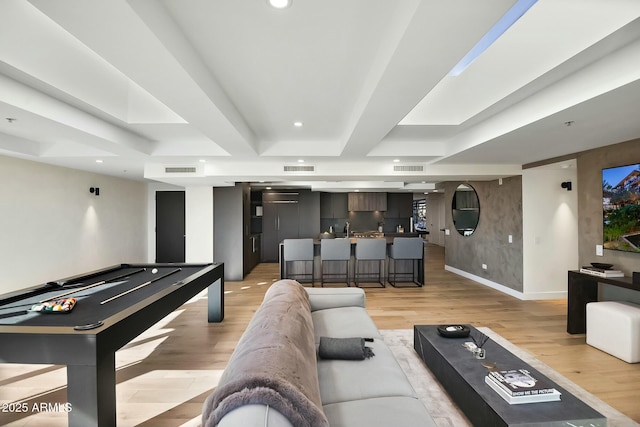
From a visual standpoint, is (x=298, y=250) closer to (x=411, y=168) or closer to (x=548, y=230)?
(x=411, y=168)

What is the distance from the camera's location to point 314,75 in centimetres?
244

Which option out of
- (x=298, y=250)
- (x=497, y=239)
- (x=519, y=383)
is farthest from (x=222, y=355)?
(x=497, y=239)

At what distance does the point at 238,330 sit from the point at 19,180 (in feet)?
14.4

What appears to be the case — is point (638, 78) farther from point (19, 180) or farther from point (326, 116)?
point (19, 180)

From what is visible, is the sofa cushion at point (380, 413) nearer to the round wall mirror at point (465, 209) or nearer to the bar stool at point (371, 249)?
the bar stool at point (371, 249)

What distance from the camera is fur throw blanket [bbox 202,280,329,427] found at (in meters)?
1.05

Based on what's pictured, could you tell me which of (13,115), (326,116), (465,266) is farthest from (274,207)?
(13,115)

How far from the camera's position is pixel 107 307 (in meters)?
2.42

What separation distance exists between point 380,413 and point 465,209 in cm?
653

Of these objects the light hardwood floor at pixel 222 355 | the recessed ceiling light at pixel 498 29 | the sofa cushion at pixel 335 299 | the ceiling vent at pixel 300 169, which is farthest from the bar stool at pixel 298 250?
the recessed ceiling light at pixel 498 29

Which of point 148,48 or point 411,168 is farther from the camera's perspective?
point 411,168

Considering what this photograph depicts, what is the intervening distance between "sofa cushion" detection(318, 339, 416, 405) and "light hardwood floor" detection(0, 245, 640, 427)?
116cm

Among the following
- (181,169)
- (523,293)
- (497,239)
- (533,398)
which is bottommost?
(523,293)

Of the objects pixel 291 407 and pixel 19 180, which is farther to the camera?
pixel 19 180
